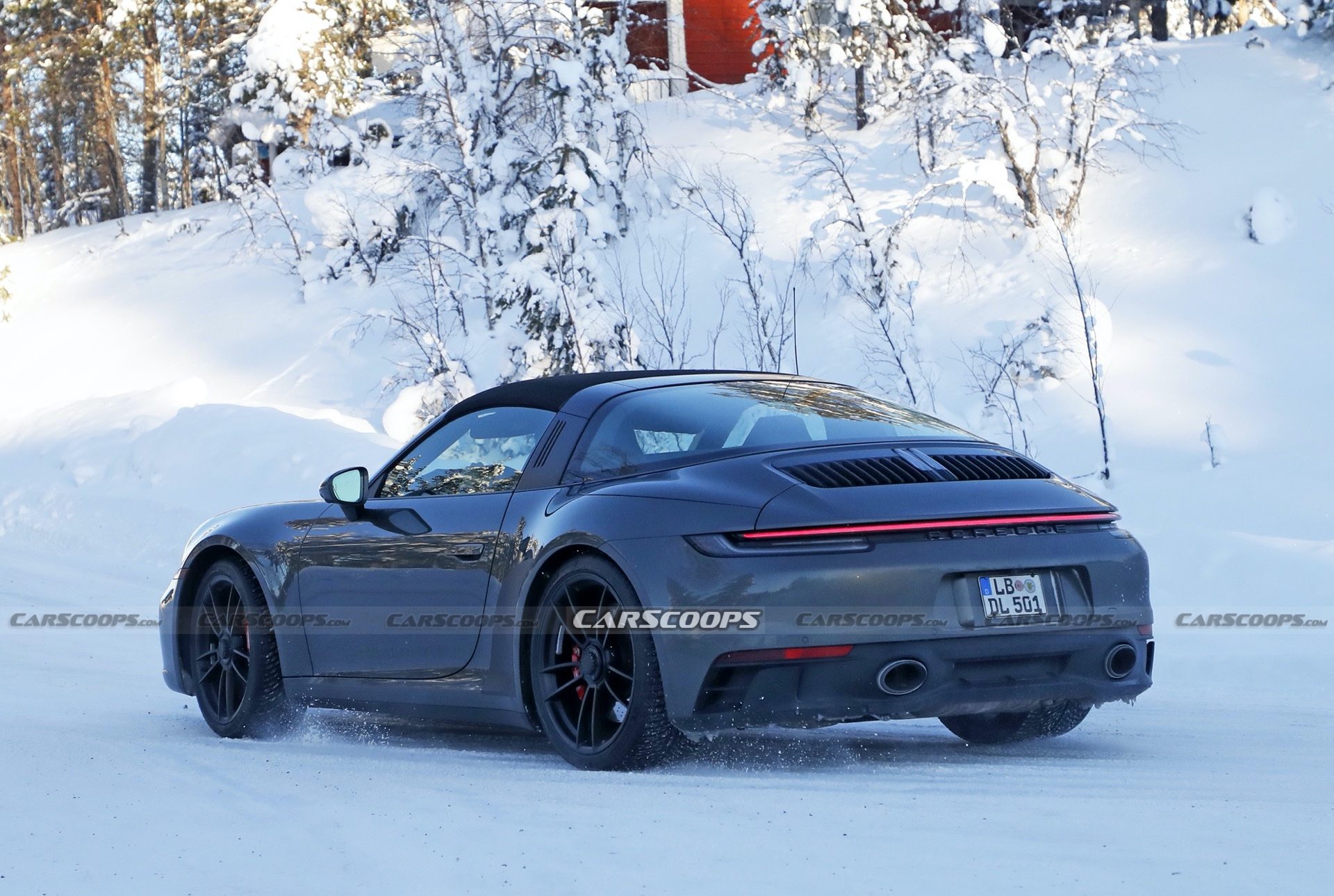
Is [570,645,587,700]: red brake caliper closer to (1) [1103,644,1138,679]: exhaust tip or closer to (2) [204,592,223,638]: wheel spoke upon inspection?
(1) [1103,644,1138,679]: exhaust tip

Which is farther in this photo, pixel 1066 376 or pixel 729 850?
pixel 1066 376

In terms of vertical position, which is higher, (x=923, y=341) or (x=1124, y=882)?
(x=1124, y=882)

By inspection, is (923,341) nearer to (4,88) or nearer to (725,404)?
(725,404)

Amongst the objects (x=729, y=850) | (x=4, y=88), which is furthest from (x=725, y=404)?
(x=4, y=88)

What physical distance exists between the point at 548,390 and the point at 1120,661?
2.21m

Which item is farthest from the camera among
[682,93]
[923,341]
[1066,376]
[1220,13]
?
[682,93]

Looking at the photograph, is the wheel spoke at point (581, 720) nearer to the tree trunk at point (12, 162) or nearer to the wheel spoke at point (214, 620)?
the wheel spoke at point (214, 620)

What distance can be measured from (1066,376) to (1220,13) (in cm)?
1321

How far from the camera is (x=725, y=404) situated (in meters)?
5.42

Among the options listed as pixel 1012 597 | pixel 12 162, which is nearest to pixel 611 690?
pixel 1012 597

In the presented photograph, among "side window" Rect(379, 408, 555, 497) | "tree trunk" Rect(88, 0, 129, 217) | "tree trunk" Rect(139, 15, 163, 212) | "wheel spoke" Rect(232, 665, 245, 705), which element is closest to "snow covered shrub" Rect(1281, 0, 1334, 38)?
"side window" Rect(379, 408, 555, 497)

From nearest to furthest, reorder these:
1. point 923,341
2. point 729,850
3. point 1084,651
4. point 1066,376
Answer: point 729,850 < point 1084,651 < point 1066,376 < point 923,341

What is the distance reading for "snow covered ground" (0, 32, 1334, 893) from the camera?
3850mm

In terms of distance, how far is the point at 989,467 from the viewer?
505 cm
